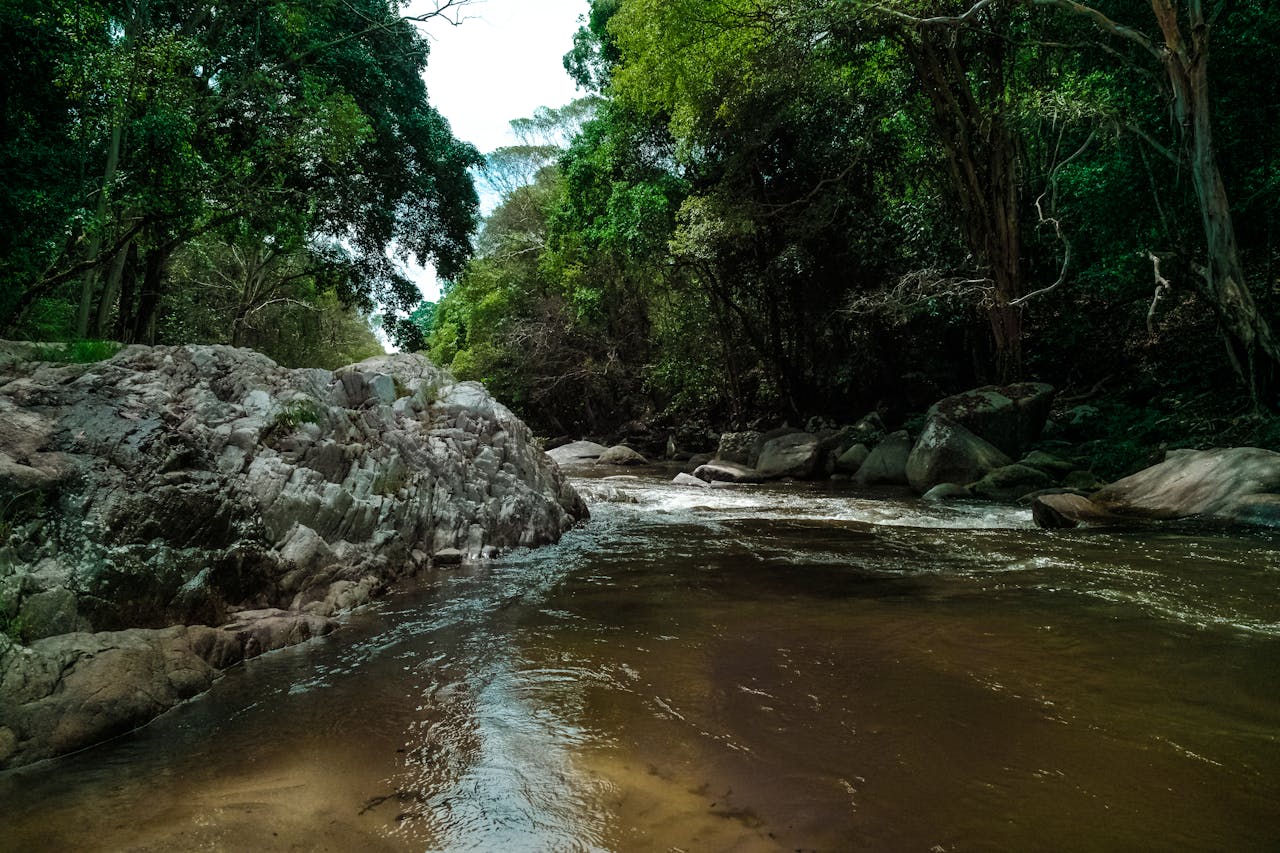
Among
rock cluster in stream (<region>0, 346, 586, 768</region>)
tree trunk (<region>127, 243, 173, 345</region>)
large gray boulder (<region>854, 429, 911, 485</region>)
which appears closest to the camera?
rock cluster in stream (<region>0, 346, 586, 768</region>)

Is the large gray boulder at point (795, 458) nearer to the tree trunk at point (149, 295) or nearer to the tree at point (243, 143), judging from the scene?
the tree at point (243, 143)

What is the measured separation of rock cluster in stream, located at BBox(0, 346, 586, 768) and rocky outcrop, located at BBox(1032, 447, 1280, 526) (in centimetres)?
629

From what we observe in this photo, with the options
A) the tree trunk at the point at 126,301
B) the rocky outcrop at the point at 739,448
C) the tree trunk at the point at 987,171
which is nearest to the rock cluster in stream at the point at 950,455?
the rocky outcrop at the point at 739,448

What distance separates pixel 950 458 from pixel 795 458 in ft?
12.4

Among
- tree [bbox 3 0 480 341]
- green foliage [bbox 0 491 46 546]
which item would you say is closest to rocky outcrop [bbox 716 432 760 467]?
tree [bbox 3 0 480 341]

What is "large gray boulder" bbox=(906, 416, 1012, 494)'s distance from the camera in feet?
33.9

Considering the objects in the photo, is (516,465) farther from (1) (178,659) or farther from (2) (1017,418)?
(2) (1017,418)

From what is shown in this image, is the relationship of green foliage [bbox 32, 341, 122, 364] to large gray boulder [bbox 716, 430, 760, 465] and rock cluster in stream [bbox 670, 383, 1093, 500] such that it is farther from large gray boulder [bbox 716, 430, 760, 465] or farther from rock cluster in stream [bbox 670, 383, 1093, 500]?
large gray boulder [bbox 716, 430, 760, 465]

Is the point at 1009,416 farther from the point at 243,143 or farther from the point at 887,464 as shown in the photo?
the point at 243,143

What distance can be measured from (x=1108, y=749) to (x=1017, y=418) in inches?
407

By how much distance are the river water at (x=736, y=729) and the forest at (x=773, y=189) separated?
22.2ft

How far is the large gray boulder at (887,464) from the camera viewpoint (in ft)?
39.3

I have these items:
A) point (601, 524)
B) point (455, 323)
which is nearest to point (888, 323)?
point (601, 524)

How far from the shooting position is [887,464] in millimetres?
12180
